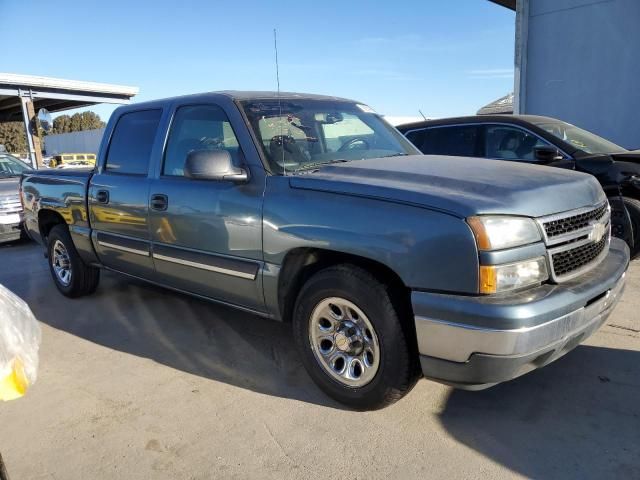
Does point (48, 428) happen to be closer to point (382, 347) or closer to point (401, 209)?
point (382, 347)

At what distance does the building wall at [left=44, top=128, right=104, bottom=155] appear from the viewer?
32469 mm

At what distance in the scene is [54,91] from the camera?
18.2m

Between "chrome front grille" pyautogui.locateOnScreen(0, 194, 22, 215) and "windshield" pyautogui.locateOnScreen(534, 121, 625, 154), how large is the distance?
790 centimetres

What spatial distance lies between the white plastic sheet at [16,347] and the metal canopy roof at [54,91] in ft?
54.8

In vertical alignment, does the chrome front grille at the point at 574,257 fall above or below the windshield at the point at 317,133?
below

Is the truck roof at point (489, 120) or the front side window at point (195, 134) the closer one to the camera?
the front side window at point (195, 134)

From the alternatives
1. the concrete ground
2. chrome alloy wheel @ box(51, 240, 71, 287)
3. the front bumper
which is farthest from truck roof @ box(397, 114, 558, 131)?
chrome alloy wheel @ box(51, 240, 71, 287)

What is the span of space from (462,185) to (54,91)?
1895 centimetres

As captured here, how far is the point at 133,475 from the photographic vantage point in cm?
256

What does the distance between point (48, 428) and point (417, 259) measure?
90.7 inches

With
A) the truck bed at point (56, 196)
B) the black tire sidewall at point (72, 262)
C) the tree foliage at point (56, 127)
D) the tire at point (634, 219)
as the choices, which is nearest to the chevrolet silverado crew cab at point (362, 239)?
the truck bed at point (56, 196)

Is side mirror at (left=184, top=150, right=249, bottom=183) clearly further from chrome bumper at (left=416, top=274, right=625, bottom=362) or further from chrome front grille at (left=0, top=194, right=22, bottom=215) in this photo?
chrome front grille at (left=0, top=194, right=22, bottom=215)

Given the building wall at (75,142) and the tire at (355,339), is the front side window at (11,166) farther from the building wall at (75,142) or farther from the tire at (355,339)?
the building wall at (75,142)

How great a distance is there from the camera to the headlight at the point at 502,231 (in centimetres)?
240
